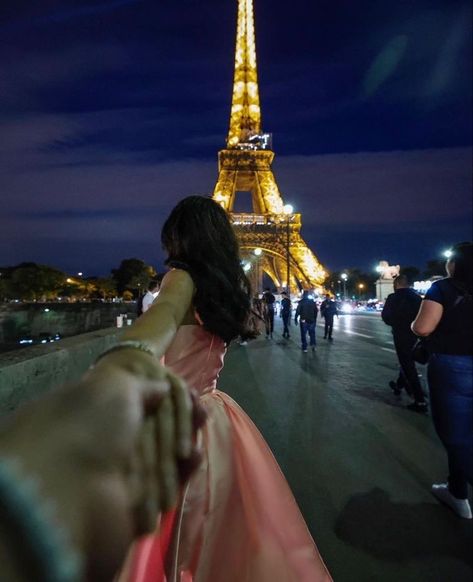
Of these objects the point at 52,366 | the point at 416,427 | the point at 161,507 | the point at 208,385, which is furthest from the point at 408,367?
the point at 161,507

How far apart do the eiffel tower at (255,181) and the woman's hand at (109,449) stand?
42.6m

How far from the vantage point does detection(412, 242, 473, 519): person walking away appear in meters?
2.91

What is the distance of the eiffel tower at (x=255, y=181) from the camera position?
47.7m

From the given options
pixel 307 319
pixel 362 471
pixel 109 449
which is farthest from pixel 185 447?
pixel 307 319

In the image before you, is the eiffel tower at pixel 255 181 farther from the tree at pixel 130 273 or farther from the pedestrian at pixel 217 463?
the pedestrian at pixel 217 463

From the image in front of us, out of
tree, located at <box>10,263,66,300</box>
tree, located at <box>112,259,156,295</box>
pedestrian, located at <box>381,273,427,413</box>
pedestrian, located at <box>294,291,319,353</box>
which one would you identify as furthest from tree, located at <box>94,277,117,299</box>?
pedestrian, located at <box>381,273,427,413</box>

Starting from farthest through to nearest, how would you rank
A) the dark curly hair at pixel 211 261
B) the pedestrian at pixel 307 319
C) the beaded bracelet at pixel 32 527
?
the pedestrian at pixel 307 319
the dark curly hair at pixel 211 261
the beaded bracelet at pixel 32 527

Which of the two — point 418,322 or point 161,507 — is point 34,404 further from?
point 418,322

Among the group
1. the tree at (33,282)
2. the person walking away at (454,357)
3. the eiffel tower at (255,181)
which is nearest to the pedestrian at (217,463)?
the person walking away at (454,357)

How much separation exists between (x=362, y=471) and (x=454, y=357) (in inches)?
56.9

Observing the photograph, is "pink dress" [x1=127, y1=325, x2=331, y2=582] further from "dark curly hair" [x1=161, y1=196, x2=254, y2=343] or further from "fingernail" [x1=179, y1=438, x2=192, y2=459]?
"fingernail" [x1=179, y1=438, x2=192, y2=459]

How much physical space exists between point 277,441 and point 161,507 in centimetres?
408

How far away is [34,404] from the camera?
55 cm

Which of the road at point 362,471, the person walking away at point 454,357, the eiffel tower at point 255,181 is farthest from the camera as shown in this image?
the eiffel tower at point 255,181
